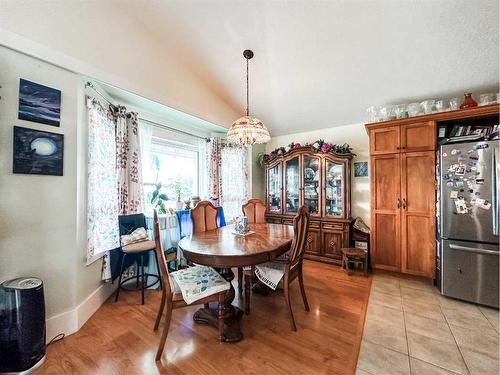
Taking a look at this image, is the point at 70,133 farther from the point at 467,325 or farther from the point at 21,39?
the point at 467,325

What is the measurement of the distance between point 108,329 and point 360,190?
3.76 metres

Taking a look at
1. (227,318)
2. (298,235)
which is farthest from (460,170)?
(227,318)

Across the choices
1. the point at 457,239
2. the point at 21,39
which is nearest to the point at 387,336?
the point at 457,239

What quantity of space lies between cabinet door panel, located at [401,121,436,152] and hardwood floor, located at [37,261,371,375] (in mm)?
2002

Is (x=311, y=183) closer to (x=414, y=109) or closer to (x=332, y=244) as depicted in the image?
(x=332, y=244)

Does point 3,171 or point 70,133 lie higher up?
point 70,133

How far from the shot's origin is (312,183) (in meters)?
3.80

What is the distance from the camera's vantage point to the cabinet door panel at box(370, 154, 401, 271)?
287 cm

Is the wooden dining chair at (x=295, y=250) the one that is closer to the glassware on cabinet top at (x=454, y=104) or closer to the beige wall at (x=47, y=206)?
the beige wall at (x=47, y=206)

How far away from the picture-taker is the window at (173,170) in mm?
3160

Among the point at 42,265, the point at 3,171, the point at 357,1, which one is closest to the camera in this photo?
the point at 3,171

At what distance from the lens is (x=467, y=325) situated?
1910 millimetres

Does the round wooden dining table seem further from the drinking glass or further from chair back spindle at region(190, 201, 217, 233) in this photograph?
the drinking glass

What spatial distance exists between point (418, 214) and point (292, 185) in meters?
1.89
